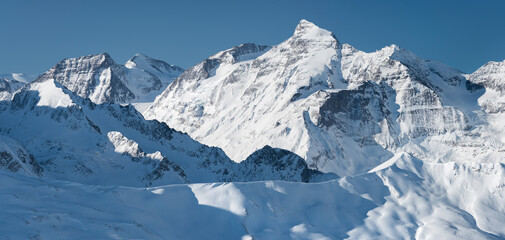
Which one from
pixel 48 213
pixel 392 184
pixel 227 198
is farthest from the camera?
pixel 392 184

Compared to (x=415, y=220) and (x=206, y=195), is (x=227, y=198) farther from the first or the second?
(x=415, y=220)

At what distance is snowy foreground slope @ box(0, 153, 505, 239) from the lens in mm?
117562

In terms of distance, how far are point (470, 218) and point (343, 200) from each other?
99.9 feet

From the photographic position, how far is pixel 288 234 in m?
141

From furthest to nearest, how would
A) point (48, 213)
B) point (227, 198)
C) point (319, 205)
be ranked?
point (319, 205)
point (227, 198)
point (48, 213)

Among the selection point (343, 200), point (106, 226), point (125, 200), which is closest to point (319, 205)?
point (343, 200)

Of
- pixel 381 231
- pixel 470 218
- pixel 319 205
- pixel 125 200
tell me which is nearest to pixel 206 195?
pixel 125 200

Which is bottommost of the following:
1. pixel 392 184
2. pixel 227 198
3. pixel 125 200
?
pixel 125 200

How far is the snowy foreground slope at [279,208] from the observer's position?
117562 mm

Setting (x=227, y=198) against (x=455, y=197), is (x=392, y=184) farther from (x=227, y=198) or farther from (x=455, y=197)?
(x=227, y=198)

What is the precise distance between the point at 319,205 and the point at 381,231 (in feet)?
49.5

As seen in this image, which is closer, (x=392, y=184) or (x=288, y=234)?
(x=288, y=234)

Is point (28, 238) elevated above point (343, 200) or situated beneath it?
situated beneath

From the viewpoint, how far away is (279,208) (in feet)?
493
